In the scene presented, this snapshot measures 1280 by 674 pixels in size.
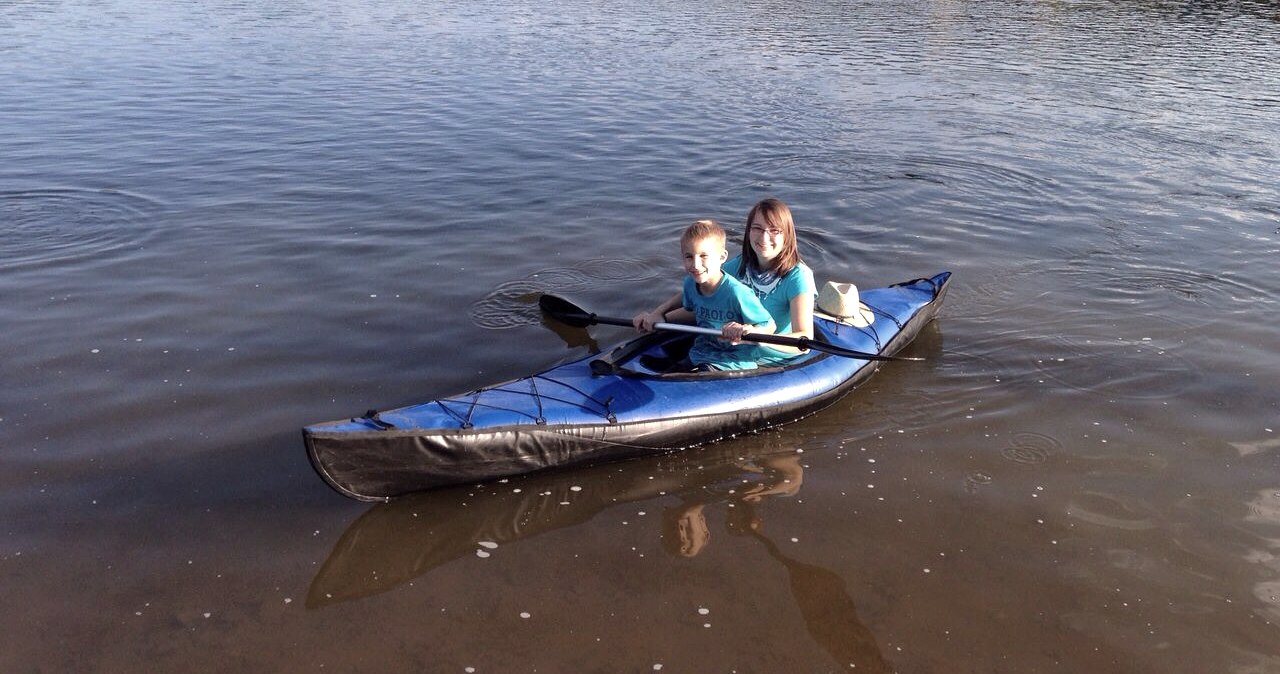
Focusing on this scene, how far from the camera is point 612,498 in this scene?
4754 mm

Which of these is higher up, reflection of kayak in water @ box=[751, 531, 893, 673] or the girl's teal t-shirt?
the girl's teal t-shirt

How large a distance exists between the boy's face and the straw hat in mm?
1050

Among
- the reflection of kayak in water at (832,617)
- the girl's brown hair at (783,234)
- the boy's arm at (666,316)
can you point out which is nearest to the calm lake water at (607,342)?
the reflection of kayak in water at (832,617)

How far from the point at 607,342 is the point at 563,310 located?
0.36m

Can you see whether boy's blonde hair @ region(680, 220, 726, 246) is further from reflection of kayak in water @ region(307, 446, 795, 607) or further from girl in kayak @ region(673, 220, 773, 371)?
reflection of kayak in water @ region(307, 446, 795, 607)

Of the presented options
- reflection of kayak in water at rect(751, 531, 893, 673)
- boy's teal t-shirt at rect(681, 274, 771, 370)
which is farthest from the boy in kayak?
reflection of kayak in water at rect(751, 531, 893, 673)

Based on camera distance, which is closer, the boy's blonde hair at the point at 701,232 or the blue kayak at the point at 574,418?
the blue kayak at the point at 574,418

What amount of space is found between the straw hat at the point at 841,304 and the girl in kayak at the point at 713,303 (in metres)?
0.81

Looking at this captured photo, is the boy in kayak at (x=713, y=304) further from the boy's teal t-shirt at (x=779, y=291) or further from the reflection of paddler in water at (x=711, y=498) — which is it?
the reflection of paddler in water at (x=711, y=498)

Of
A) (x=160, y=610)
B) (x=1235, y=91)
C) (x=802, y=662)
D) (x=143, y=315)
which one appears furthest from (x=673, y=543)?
(x=1235, y=91)

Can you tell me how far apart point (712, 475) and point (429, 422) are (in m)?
1.39

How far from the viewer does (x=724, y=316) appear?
5219mm

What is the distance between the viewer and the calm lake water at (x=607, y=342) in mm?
3869

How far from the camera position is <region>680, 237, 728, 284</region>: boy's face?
195 inches
